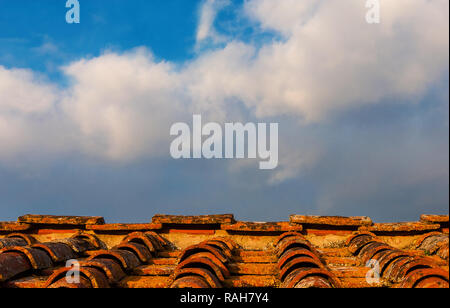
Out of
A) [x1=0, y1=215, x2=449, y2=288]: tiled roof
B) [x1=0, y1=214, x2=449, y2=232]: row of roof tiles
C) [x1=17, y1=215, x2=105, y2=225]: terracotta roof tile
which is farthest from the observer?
[x1=17, y1=215, x2=105, y2=225]: terracotta roof tile

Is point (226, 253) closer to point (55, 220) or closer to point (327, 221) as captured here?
point (327, 221)

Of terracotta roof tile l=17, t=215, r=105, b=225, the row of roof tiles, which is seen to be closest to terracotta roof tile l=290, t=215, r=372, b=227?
the row of roof tiles

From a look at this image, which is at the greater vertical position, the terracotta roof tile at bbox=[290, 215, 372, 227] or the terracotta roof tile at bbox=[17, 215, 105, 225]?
the terracotta roof tile at bbox=[17, 215, 105, 225]

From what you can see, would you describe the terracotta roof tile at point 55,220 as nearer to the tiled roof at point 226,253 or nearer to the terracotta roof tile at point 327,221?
the tiled roof at point 226,253

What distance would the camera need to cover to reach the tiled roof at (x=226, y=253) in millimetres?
4320

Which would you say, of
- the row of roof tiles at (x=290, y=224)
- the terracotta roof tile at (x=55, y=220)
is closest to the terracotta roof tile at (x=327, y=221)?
the row of roof tiles at (x=290, y=224)

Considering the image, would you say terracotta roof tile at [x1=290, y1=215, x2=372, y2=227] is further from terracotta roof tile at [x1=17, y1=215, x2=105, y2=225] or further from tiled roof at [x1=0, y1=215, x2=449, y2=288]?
terracotta roof tile at [x1=17, y1=215, x2=105, y2=225]

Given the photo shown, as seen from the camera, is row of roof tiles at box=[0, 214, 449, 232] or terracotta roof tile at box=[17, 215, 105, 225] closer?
row of roof tiles at box=[0, 214, 449, 232]

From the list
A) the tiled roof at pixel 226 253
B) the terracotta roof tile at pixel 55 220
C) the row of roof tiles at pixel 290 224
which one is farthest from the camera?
the terracotta roof tile at pixel 55 220

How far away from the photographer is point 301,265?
4.76 m

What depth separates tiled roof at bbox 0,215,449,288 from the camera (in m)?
4.32
